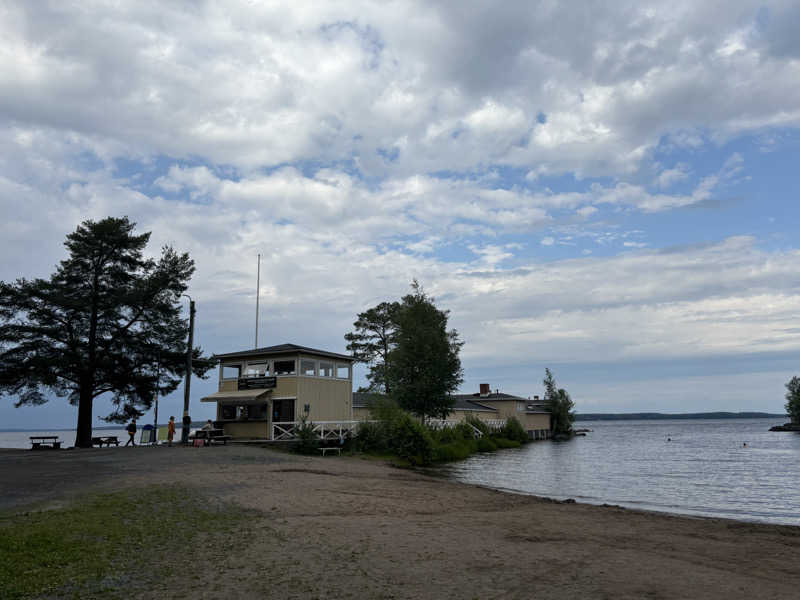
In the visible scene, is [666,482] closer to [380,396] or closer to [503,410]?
[380,396]

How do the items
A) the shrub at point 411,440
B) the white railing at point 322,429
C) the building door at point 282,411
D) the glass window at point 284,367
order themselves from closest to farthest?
1. the shrub at point 411,440
2. the white railing at point 322,429
3. the building door at point 282,411
4. the glass window at point 284,367

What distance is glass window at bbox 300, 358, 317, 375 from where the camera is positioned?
34.5 m

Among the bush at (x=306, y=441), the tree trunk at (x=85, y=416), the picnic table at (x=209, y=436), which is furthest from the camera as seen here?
the tree trunk at (x=85, y=416)

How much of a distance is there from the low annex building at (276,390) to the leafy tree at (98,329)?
9.75 feet

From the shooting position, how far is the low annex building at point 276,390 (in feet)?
112

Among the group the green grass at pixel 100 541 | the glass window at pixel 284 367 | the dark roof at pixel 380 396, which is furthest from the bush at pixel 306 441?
the green grass at pixel 100 541

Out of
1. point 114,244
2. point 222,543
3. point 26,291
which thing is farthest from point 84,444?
point 222,543

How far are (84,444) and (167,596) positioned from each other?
33.1 m

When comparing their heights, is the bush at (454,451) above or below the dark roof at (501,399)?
below

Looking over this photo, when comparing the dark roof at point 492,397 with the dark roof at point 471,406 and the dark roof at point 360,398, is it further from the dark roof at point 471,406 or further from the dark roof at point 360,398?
the dark roof at point 360,398

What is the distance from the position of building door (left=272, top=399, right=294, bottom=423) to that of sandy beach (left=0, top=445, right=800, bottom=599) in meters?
14.4

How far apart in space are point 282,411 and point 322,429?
2624 mm

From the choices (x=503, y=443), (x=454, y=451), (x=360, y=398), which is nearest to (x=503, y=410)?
(x=503, y=443)

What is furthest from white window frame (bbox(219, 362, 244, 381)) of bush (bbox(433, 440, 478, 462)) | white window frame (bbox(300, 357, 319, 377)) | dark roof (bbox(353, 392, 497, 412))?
→ bush (bbox(433, 440, 478, 462))
